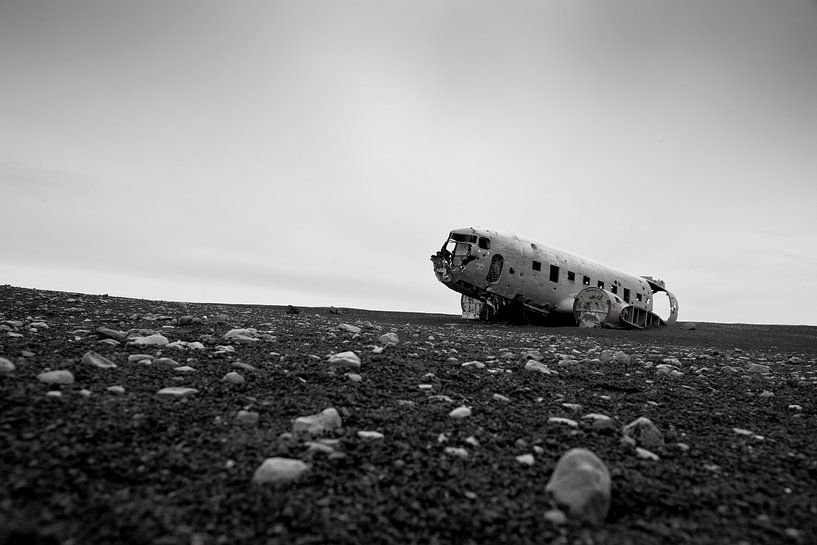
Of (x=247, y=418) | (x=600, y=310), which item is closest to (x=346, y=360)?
(x=247, y=418)

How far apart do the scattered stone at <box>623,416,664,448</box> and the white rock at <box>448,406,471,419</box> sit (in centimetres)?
119

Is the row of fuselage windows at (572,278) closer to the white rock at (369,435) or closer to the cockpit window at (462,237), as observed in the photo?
the cockpit window at (462,237)

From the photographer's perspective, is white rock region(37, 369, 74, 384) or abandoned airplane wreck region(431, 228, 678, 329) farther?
abandoned airplane wreck region(431, 228, 678, 329)

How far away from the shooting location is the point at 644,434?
3.44 meters

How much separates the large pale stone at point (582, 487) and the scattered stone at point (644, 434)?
1071 mm

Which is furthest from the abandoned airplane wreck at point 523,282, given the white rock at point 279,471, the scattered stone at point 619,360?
the white rock at point 279,471

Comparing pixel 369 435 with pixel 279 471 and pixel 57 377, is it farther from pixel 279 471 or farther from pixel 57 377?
pixel 57 377

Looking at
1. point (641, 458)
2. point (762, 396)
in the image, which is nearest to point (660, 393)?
point (762, 396)

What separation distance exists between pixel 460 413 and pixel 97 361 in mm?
3190

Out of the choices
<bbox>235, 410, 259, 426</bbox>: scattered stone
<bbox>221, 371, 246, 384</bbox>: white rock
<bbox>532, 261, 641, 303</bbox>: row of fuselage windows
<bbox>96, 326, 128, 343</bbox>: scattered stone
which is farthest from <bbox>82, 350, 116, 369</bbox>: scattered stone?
<bbox>532, 261, 641, 303</bbox>: row of fuselage windows

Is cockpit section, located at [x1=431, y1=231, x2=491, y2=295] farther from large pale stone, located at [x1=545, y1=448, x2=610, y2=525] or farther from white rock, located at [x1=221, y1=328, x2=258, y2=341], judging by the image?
large pale stone, located at [x1=545, y1=448, x2=610, y2=525]

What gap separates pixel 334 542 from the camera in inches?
76.4

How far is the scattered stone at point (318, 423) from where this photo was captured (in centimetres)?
304

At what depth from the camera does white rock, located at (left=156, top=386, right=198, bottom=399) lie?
3.44m
